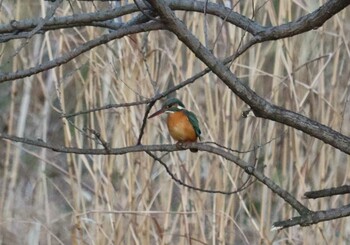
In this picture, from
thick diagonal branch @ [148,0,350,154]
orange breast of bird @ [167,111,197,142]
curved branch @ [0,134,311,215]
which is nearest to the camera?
thick diagonal branch @ [148,0,350,154]

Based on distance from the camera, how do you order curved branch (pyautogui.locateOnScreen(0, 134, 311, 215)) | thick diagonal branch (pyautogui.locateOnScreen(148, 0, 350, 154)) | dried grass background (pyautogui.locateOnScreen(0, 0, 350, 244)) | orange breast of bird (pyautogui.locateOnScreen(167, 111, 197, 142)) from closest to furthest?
thick diagonal branch (pyautogui.locateOnScreen(148, 0, 350, 154))
curved branch (pyautogui.locateOnScreen(0, 134, 311, 215))
orange breast of bird (pyautogui.locateOnScreen(167, 111, 197, 142))
dried grass background (pyautogui.locateOnScreen(0, 0, 350, 244))

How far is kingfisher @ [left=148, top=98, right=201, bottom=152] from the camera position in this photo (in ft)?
5.67

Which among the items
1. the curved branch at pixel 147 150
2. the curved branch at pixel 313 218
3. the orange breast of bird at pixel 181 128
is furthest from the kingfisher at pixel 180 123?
the curved branch at pixel 313 218

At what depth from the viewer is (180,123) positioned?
5.80 ft

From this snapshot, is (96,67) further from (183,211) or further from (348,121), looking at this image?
(348,121)

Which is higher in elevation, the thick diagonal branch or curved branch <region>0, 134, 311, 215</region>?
the thick diagonal branch

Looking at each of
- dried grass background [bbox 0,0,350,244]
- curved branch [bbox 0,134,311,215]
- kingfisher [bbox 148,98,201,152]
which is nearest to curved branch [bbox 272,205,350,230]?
curved branch [bbox 0,134,311,215]

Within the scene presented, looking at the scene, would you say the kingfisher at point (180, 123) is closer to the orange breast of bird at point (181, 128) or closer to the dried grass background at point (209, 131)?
the orange breast of bird at point (181, 128)

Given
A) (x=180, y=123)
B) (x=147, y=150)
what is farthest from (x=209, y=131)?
(x=147, y=150)

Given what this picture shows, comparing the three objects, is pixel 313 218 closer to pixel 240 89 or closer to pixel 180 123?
pixel 240 89

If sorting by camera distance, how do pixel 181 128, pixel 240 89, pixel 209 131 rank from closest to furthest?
pixel 240 89 < pixel 181 128 < pixel 209 131

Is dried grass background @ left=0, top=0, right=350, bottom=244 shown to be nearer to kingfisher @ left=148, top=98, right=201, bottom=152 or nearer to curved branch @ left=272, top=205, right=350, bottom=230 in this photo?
kingfisher @ left=148, top=98, right=201, bottom=152

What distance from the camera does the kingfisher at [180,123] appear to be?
1728 mm

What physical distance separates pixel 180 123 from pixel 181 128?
0.03 m
